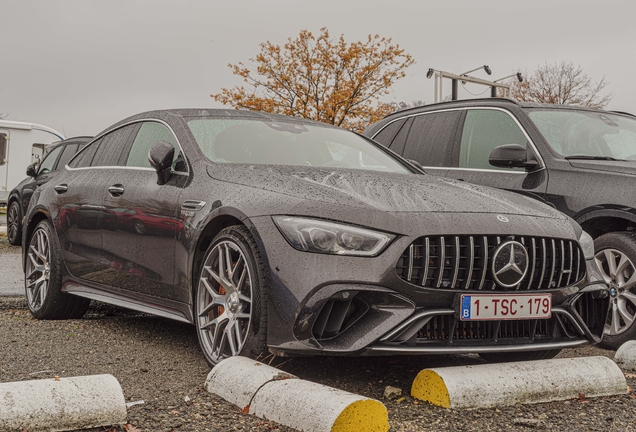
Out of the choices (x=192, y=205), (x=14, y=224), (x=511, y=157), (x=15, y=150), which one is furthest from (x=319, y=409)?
(x=15, y=150)

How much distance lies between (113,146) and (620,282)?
3846 mm

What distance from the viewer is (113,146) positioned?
6566 mm

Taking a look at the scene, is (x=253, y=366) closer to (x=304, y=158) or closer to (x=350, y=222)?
(x=350, y=222)

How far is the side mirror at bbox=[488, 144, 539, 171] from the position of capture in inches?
251

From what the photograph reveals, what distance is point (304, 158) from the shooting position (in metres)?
5.45

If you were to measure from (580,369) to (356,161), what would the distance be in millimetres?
2038

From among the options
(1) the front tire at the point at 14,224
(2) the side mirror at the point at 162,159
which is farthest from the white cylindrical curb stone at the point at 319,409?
(1) the front tire at the point at 14,224

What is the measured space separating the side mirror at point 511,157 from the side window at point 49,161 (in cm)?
941

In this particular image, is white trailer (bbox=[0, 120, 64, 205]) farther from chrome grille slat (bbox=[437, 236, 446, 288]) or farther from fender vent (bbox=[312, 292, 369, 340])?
chrome grille slat (bbox=[437, 236, 446, 288])

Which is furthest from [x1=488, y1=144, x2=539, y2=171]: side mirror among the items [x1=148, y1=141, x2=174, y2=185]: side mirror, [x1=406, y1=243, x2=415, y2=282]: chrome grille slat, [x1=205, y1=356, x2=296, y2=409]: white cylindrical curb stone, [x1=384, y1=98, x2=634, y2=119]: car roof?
[x1=205, y1=356, x2=296, y2=409]: white cylindrical curb stone

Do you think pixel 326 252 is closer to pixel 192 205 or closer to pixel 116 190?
pixel 192 205

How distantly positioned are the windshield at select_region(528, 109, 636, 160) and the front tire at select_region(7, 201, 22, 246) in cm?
1012

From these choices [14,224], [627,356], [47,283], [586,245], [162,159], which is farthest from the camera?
[14,224]

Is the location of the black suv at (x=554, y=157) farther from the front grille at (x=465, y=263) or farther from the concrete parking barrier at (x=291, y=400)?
the concrete parking barrier at (x=291, y=400)
